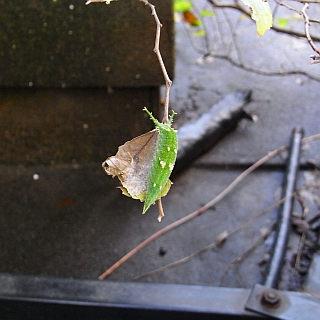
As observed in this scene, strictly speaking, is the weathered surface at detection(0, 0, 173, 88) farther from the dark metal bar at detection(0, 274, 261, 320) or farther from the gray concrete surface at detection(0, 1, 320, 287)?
the dark metal bar at detection(0, 274, 261, 320)

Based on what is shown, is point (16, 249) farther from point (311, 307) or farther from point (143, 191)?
point (143, 191)

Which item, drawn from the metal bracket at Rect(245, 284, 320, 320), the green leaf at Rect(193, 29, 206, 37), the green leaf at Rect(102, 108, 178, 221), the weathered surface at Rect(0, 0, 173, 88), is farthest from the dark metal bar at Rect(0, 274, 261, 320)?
the green leaf at Rect(193, 29, 206, 37)

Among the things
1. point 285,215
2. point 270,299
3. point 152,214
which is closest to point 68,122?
point 152,214

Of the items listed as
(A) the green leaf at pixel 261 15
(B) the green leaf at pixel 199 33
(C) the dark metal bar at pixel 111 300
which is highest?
(A) the green leaf at pixel 261 15

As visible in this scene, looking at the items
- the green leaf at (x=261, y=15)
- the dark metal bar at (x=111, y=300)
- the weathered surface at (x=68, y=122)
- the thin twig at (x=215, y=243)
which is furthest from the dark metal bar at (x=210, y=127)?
the green leaf at (x=261, y=15)

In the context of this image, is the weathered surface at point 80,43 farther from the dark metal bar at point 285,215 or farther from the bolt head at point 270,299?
the bolt head at point 270,299

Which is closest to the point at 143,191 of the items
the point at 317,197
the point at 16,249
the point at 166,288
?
the point at 166,288
